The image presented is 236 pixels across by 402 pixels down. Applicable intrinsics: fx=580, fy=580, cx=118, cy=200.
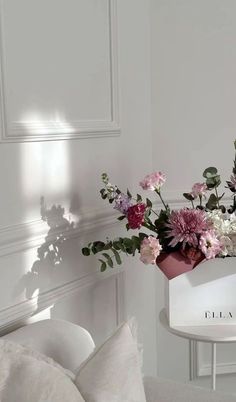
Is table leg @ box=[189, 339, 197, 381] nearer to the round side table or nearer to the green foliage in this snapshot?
the round side table

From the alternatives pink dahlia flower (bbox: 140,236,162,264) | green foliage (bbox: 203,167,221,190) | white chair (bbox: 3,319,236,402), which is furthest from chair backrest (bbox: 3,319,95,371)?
green foliage (bbox: 203,167,221,190)

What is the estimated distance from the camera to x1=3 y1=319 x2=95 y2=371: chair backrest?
1.41m

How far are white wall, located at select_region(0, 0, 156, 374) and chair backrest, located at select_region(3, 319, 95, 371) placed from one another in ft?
0.62

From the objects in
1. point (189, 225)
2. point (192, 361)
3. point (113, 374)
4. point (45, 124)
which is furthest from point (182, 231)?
point (192, 361)

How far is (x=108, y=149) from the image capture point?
209 cm

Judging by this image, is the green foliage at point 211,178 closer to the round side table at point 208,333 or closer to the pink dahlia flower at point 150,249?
the pink dahlia flower at point 150,249

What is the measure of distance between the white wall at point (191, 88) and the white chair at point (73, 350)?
101cm

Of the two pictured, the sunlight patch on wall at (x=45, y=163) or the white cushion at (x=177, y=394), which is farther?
the sunlight patch on wall at (x=45, y=163)

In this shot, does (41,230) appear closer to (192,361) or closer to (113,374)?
(113,374)

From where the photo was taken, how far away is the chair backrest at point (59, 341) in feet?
4.64

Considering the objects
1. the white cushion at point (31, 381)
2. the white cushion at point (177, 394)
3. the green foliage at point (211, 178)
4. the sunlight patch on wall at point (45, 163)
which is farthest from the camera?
the green foliage at point (211, 178)

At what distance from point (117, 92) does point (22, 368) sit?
1.21 metres

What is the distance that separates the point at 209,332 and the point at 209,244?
30 centimetres

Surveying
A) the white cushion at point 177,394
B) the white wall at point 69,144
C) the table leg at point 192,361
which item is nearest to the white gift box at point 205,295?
the white wall at point 69,144
